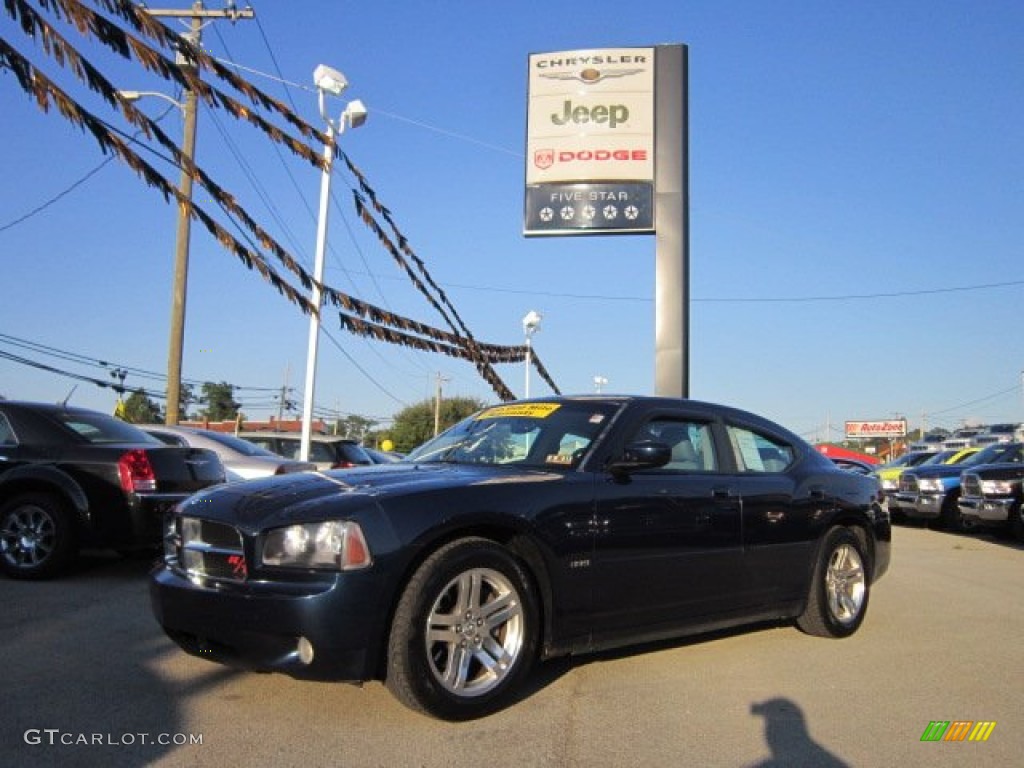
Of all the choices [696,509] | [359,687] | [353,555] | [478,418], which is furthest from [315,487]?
[696,509]

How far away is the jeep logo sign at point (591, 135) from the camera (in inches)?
566

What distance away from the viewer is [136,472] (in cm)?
733

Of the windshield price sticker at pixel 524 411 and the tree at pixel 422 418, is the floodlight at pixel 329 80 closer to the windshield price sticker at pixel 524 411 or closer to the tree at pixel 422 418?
the windshield price sticker at pixel 524 411

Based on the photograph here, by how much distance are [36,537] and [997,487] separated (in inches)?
487

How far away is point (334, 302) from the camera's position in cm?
852

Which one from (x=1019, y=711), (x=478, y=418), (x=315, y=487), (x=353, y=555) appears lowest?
(x=1019, y=711)

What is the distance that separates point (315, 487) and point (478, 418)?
5.75ft

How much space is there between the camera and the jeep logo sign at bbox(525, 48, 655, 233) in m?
14.4

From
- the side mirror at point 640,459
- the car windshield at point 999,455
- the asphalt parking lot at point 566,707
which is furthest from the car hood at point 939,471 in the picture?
the side mirror at point 640,459

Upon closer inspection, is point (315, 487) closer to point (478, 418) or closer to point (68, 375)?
point (478, 418)

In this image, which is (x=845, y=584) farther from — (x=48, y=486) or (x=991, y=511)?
(x=991, y=511)

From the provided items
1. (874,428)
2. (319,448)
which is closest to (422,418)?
(874,428)

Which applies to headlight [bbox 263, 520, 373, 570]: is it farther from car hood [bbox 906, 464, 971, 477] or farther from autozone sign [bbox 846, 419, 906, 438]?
autozone sign [bbox 846, 419, 906, 438]

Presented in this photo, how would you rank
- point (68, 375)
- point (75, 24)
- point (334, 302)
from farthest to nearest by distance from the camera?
point (68, 375), point (334, 302), point (75, 24)
